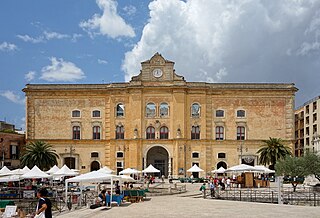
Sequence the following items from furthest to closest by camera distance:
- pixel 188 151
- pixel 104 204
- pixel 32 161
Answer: pixel 188 151 → pixel 32 161 → pixel 104 204

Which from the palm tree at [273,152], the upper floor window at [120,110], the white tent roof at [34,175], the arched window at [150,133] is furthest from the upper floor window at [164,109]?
the white tent roof at [34,175]

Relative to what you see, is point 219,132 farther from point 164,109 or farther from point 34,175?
point 34,175

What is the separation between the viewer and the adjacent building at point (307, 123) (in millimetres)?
78688

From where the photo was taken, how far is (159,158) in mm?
68562

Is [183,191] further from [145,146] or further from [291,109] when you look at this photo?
[291,109]

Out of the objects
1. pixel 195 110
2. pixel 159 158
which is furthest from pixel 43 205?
pixel 159 158

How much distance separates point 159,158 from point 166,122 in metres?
6.18

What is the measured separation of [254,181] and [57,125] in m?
30.3

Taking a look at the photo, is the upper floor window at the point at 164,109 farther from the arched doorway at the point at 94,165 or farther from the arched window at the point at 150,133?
the arched doorway at the point at 94,165

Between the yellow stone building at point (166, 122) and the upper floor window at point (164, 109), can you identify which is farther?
the upper floor window at point (164, 109)

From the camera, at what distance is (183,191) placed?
141 feet

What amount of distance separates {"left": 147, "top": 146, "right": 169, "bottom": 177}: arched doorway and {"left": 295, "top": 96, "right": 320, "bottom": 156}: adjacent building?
2291cm

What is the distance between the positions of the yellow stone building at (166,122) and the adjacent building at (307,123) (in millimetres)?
14293

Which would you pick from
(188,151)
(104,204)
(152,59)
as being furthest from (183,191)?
(152,59)
